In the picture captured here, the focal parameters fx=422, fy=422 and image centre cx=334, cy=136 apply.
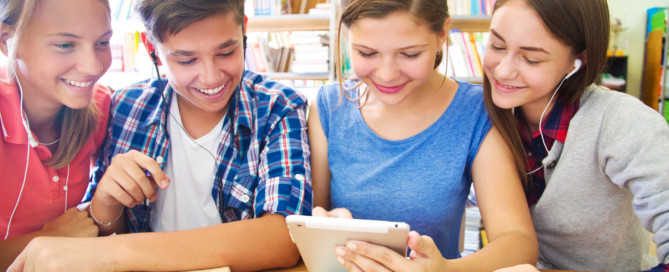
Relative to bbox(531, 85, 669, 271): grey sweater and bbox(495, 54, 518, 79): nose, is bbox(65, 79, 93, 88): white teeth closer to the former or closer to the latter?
bbox(495, 54, 518, 79): nose

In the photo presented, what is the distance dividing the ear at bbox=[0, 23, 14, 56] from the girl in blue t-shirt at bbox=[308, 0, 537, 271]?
0.69 metres

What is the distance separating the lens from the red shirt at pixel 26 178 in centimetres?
91

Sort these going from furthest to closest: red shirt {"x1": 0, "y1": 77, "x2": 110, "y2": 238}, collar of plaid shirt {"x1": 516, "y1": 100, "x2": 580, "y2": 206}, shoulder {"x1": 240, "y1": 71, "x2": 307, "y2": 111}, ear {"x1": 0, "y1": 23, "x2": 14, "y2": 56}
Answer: shoulder {"x1": 240, "y1": 71, "x2": 307, "y2": 111} → collar of plaid shirt {"x1": 516, "y1": 100, "x2": 580, "y2": 206} → red shirt {"x1": 0, "y1": 77, "x2": 110, "y2": 238} → ear {"x1": 0, "y1": 23, "x2": 14, "y2": 56}

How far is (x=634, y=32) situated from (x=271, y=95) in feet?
17.1

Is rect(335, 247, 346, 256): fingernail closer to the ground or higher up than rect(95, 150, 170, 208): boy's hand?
closer to the ground

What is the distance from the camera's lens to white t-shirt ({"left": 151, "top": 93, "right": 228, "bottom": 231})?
43.5 inches

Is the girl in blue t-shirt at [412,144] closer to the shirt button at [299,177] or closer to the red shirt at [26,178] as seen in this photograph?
the shirt button at [299,177]

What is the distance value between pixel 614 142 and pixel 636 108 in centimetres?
9

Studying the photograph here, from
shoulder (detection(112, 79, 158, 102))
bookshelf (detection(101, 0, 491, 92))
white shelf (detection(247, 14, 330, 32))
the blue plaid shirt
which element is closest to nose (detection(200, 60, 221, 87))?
the blue plaid shirt

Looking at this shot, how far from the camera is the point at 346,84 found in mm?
1312

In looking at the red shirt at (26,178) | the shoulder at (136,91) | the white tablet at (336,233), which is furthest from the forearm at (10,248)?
the white tablet at (336,233)

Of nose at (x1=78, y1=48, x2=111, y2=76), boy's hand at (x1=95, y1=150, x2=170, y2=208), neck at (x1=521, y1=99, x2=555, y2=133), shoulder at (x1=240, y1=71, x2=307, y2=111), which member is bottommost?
boy's hand at (x1=95, y1=150, x2=170, y2=208)

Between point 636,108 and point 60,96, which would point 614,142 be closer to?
point 636,108

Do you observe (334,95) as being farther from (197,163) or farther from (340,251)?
(340,251)
